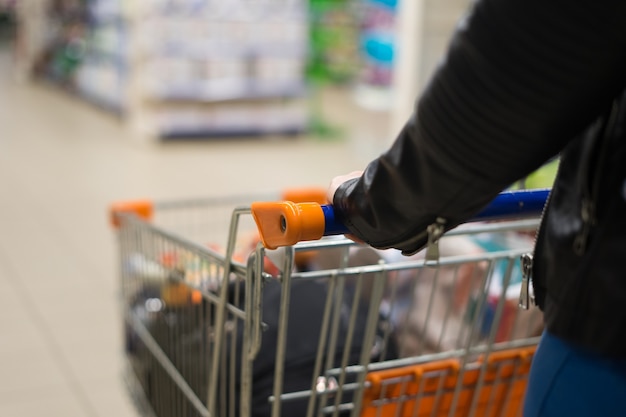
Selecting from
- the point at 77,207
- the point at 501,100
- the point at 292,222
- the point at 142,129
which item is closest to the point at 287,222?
the point at 292,222

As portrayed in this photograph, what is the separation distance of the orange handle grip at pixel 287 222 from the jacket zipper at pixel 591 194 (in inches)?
13.3

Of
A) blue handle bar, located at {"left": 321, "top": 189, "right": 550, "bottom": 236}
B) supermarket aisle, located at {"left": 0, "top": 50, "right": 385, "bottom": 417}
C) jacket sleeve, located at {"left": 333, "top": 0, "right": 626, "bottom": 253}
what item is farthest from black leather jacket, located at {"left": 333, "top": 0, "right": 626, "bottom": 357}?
supermarket aisle, located at {"left": 0, "top": 50, "right": 385, "bottom": 417}

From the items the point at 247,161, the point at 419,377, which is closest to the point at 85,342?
the point at 419,377

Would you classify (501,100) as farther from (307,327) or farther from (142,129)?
(142,129)

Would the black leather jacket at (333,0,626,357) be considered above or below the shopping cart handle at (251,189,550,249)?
above

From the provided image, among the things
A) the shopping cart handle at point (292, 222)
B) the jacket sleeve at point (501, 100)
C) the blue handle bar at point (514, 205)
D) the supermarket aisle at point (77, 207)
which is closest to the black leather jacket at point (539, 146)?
the jacket sleeve at point (501, 100)

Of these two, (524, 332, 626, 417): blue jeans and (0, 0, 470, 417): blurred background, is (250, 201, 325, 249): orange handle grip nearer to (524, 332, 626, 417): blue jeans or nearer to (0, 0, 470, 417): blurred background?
(524, 332, 626, 417): blue jeans

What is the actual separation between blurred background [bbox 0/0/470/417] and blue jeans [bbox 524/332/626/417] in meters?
1.90

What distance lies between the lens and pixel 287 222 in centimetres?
99

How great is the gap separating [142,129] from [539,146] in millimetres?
6590

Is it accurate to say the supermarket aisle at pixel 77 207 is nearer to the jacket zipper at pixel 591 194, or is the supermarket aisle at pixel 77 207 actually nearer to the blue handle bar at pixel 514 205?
the blue handle bar at pixel 514 205

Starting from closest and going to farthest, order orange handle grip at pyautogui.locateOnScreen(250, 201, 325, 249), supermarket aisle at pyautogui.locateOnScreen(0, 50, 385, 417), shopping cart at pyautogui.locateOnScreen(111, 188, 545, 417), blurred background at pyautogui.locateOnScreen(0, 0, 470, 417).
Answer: orange handle grip at pyautogui.locateOnScreen(250, 201, 325, 249), shopping cart at pyautogui.locateOnScreen(111, 188, 545, 417), supermarket aisle at pyautogui.locateOnScreen(0, 50, 385, 417), blurred background at pyautogui.locateOnScreen(0, 0, 470, 417)

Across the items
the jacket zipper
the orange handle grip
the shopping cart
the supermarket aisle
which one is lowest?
the supermarket aisle

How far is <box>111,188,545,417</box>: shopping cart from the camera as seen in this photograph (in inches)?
48.2
